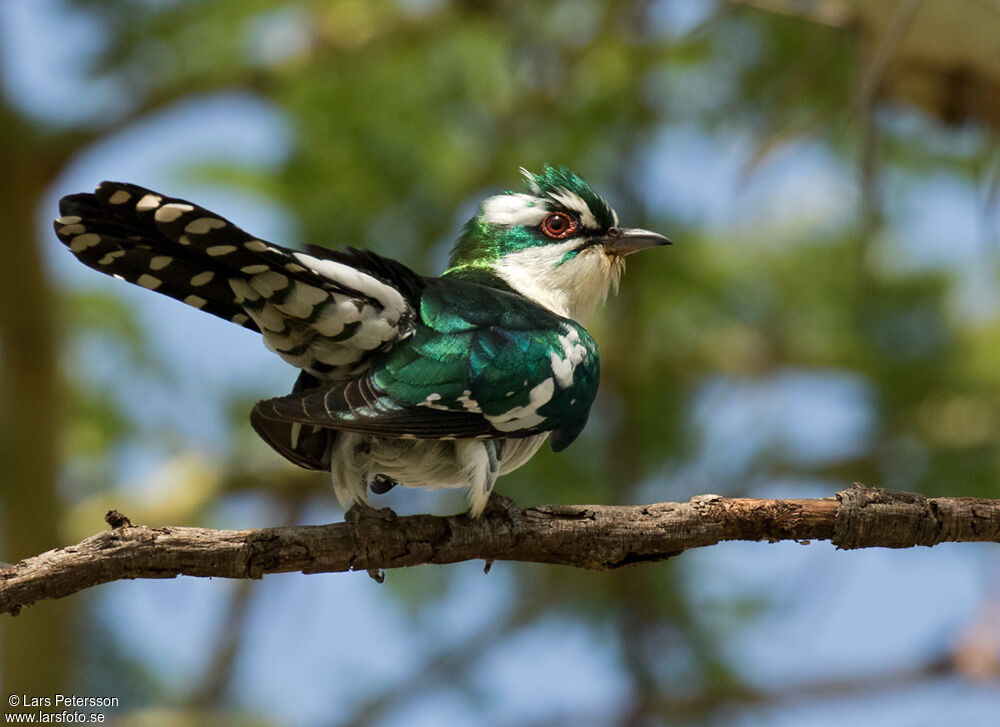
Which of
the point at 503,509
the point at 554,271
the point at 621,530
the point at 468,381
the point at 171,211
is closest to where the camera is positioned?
the point at 171,211

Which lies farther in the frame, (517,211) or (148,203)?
(517,211)

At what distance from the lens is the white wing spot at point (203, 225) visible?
3.61 meters

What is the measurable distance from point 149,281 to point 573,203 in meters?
2.03

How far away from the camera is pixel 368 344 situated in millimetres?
4062

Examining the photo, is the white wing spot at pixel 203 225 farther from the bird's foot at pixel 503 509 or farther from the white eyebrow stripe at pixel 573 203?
the white eyebrow stripe at pixel 573 203

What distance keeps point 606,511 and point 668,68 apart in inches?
188

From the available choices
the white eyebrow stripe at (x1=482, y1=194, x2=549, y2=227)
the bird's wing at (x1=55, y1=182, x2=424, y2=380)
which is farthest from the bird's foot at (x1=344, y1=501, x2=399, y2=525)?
the white eyebrow stripe at (x1=482, y1=194, x2=549, y2=227)

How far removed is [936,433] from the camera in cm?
740

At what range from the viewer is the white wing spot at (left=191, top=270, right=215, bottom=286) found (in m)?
3.87

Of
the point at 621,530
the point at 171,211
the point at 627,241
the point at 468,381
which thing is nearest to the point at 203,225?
the point at 171,211

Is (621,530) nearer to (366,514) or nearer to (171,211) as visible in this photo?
(366,514)

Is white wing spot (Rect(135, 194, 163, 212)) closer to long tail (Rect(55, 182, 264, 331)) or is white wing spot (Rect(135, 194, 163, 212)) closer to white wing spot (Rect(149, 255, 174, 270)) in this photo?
long tail (Rect(55, 182, 264, 331))

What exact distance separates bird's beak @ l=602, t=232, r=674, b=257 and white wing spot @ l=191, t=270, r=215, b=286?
1984mm

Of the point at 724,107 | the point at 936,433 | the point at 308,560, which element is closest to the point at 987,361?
the point at 936,433
